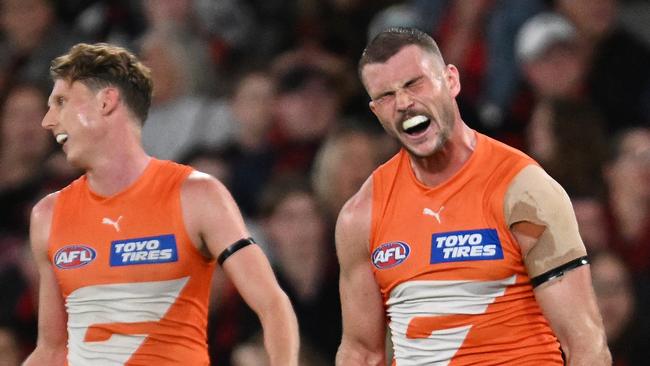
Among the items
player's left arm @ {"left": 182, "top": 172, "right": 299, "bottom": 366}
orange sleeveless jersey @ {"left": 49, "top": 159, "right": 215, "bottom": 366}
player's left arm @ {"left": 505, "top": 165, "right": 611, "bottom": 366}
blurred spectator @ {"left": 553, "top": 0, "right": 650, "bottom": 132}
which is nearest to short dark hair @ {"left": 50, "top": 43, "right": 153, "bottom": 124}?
orange sleeveless jersey @ {"left": 49, "top": 159, "right": 215, "bottom": 366}

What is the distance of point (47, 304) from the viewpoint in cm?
504

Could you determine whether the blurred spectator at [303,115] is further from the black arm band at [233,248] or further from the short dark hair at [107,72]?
the black arm band at [233,248]

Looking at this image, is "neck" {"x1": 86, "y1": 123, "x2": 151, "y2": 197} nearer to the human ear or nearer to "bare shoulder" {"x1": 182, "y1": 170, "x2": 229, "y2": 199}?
the human ear

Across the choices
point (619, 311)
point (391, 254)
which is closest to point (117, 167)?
point (391, 254)

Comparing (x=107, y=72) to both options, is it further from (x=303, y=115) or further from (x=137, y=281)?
(x=303, y=115)

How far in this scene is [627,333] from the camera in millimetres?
6117

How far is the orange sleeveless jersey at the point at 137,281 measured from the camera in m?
4.77

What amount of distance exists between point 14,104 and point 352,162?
229 centimetres

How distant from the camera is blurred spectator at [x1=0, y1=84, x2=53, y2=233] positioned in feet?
25.8

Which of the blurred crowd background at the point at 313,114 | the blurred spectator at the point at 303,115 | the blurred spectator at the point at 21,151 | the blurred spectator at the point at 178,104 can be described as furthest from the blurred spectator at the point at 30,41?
the blurred spectator at the point at 303,115

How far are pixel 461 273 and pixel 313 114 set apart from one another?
355 centimetres

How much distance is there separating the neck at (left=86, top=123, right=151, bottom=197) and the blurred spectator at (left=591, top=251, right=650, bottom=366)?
2273 mm

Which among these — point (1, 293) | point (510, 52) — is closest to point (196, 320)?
point (1, 293)

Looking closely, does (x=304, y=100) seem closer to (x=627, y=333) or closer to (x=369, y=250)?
(x=627, y=333)
